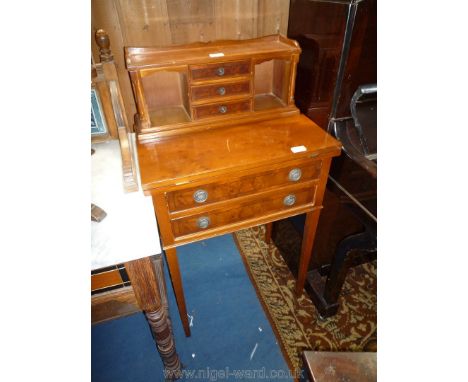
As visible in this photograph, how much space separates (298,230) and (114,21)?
145 cm

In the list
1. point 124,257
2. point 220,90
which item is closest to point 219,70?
point 220,90

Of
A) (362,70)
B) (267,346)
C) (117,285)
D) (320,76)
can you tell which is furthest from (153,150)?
(267,346)

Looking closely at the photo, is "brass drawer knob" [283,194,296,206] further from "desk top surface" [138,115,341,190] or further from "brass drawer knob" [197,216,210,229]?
"brass drawer knob" [197,216,210,229]

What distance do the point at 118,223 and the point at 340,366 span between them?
2.41 feet

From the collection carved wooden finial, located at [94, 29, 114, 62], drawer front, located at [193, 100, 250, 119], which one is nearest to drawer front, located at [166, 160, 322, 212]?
drawer front, located at [193, 100, 250, 119]

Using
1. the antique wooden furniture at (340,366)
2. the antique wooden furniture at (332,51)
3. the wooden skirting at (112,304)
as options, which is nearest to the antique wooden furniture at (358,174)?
the antique wooden furniture at (332,51)

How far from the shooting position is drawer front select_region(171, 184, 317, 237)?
1181 mm

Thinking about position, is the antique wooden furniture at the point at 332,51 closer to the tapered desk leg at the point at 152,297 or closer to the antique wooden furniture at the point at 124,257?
the antique wooden furniture at the point at 124,257

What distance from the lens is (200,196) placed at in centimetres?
111

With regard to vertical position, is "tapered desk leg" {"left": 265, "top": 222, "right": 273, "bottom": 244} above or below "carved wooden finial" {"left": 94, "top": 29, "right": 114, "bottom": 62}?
below

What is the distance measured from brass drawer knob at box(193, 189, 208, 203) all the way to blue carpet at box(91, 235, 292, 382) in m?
0.95

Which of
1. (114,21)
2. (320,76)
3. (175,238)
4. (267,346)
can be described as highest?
(114,21)
